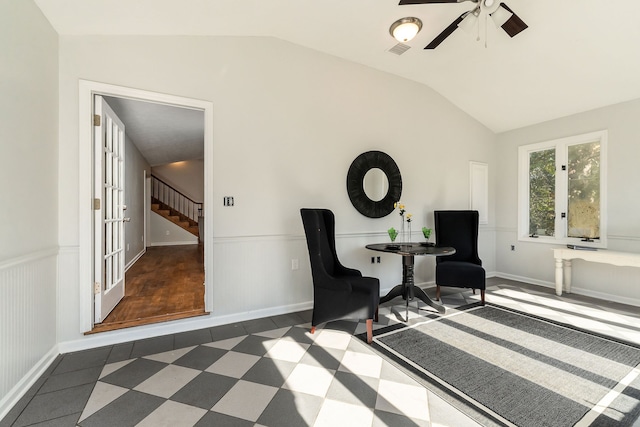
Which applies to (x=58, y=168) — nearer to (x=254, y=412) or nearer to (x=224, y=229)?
(x=224, y=229)

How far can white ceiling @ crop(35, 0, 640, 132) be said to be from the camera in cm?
233

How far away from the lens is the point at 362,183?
3.65m

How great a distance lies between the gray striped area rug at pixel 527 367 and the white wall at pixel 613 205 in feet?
5.45

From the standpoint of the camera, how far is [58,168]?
225 cm

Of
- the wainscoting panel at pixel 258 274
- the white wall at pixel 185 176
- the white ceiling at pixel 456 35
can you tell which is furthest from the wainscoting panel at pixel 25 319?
the white wall at pixel 185 176

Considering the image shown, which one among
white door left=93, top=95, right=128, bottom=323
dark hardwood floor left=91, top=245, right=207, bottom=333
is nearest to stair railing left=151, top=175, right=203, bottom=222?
Result: dark hardwood floor left=91, top=245, right=207, bottom=333

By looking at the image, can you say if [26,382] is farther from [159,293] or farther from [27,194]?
[159,293]

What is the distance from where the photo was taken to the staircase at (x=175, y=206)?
8400mm

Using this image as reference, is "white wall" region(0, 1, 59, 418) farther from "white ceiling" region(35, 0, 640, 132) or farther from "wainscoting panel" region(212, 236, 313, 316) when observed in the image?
"wainscoting panel" region(212, 236, 313, 316)

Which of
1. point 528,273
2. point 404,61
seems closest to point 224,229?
point 404,61

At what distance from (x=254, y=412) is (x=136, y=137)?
5221 mm

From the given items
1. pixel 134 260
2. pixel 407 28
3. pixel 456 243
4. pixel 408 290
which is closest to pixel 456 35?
pixel 407 28

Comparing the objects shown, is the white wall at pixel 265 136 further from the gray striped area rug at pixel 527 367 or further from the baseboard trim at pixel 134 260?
the baseboard trim at pixel 134 260

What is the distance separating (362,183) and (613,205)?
3322 mm
